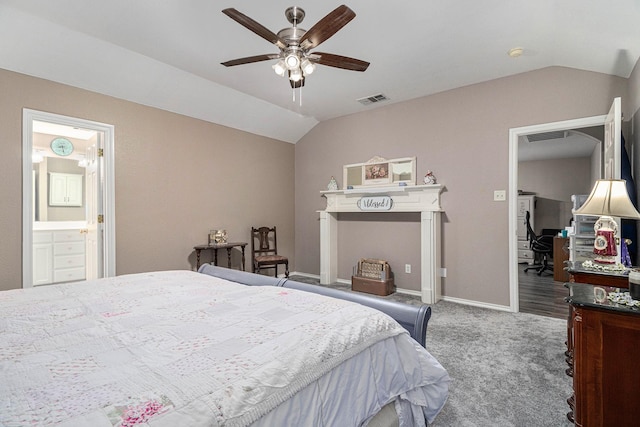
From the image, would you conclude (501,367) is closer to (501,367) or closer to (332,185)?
(501,367)

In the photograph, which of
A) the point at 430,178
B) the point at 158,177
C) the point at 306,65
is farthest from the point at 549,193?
the point at 158,177

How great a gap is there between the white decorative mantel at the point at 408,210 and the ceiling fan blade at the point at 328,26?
2.49m

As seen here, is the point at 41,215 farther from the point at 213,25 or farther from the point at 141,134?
the point at 213,25

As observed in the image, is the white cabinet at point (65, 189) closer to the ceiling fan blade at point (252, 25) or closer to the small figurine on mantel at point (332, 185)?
the small figurine on mantel at point (332, 185)

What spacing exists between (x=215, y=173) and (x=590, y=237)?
15.9 feet

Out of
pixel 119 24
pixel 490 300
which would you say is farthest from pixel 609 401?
pixel 119 24

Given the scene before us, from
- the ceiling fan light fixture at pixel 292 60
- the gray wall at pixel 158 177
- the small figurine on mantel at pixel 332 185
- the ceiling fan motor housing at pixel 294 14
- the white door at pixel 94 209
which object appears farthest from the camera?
the small figurine on mantel at pixel 332 185

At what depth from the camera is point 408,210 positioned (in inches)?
167

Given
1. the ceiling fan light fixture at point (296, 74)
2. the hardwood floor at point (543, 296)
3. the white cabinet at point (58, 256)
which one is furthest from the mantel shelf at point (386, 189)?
the white cabinet at point (58, 256)

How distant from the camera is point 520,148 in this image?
6.48 m

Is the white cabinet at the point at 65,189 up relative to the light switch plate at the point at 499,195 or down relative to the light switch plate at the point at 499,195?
up

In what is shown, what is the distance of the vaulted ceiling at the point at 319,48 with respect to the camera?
2.37 metres

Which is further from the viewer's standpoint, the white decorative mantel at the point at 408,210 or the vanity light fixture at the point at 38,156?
the vanity light fixture at the point at 38,156

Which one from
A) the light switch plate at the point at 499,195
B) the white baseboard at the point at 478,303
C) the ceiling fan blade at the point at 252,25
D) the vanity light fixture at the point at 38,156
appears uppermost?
the ceiling fan blade at the point at 252,25
